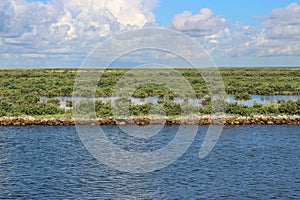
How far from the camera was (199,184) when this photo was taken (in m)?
22.3

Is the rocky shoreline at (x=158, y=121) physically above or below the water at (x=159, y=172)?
above

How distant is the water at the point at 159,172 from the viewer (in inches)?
834

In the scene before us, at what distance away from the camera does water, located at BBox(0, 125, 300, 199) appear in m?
21.2

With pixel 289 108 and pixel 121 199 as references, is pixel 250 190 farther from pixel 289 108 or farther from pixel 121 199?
pixel 289 108

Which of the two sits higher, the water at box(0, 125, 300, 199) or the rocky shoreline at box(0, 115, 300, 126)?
the rocky shoreline at box(0, 115, 300, 126)

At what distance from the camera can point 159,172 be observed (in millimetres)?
25062

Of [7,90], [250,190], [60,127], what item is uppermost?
[7,90]

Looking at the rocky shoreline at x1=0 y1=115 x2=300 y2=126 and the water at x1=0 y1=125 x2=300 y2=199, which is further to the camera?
the rocky shoreline at x1=0 y1=115 x2=300 y2=126

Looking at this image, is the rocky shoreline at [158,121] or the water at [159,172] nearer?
the water at [159,172]

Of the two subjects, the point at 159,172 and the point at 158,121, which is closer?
the point at 159,172

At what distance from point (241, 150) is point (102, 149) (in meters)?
9.42

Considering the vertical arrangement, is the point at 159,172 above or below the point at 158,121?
below

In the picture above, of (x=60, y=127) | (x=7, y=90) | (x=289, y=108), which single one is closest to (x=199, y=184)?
(x=60, y=127)

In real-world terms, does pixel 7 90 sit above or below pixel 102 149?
above
